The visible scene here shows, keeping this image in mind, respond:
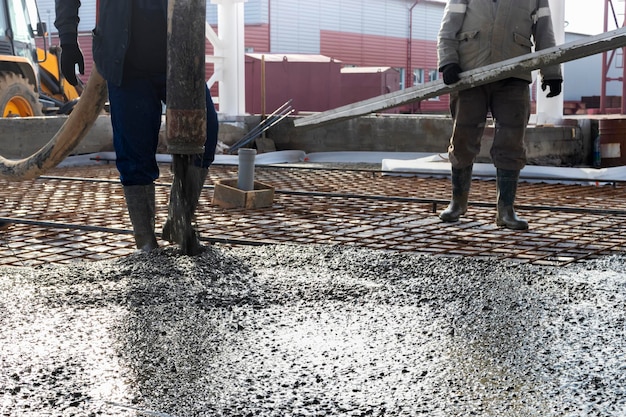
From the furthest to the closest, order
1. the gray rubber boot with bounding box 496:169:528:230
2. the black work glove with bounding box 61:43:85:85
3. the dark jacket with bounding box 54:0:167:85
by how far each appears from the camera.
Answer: the gray rubber boot with bounding box 496:169:528:230 < the black work glove with bounding box 61:43:85:85 < the dark jacket with bounding box 54:0:167:85

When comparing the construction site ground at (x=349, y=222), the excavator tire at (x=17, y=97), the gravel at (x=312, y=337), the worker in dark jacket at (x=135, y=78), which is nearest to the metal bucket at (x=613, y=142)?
the construction site ground at (x=349, y=222)

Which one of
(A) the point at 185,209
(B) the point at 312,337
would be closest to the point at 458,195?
(A) the point at 185,209

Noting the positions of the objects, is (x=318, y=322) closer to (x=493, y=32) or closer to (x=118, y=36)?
(x=118, y=36)

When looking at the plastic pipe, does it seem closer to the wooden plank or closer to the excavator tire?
the wooden plank

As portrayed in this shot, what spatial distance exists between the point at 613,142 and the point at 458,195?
199 inches

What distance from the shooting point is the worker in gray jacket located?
4.62 metres

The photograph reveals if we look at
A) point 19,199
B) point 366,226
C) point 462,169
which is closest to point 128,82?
point 366,226

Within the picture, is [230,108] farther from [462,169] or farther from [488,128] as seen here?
[462,169]

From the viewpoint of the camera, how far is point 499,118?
474 centimetres

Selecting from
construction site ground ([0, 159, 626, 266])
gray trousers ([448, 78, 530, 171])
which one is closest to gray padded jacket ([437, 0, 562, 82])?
gray trousers ([448, 78, 530, 171])

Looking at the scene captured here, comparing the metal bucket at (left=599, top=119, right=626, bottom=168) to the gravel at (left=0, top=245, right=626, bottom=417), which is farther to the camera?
the metal bucket at (left=599, top=119, right=626, bottom=168)

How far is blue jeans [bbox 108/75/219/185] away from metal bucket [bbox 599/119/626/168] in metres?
6.76

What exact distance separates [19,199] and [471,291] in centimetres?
429

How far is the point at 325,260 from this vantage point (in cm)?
360
